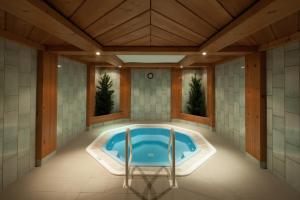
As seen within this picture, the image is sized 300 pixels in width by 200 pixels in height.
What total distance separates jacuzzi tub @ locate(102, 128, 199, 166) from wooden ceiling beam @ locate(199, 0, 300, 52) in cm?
263

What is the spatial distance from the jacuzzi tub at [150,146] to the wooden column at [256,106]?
1290 millimetres

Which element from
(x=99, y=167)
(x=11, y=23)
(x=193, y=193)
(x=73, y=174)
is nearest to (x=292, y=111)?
(x=193, y=193)

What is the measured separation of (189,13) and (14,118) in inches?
126

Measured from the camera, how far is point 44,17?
181 centimetres

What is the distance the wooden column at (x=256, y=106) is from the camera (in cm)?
338

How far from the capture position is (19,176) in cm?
295

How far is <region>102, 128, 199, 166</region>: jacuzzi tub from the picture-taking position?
4.38 meters

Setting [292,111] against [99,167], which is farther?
[99,167]

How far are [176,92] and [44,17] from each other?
6339 mm

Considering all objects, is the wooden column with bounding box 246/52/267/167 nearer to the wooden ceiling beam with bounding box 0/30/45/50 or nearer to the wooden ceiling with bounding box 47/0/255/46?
the wooden ceiling with bounding box 47/0/255/46

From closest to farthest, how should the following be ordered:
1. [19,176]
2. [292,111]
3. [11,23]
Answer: [11,23] → [292,111] → [19,176]

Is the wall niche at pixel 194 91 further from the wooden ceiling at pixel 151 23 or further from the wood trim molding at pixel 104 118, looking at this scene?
the wooden ceiling at pixel 151 23

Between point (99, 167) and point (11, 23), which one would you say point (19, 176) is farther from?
point (11, 23)

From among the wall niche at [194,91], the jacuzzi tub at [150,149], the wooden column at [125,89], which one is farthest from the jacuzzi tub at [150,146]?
the wall niche at [194,91]
